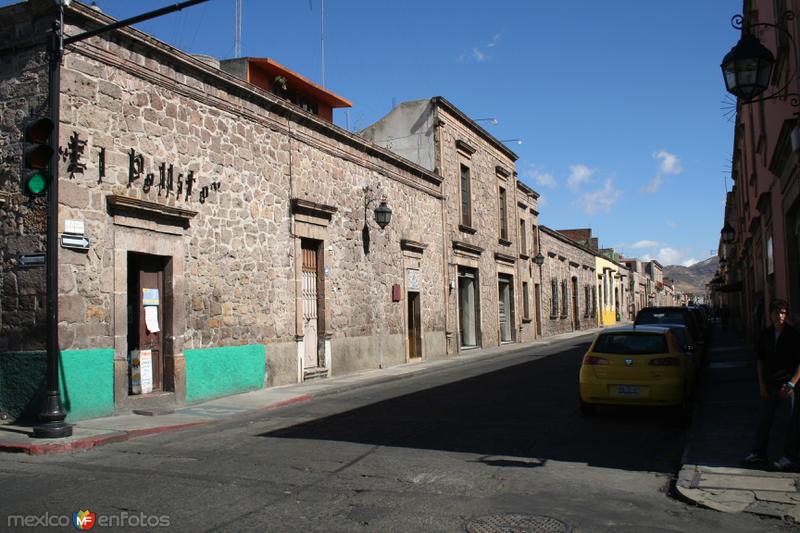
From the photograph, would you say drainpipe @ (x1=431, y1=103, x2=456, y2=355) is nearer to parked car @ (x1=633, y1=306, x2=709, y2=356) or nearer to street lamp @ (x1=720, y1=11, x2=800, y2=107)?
parked car @ (x1=633, y1=306, x2=709, y2=356)

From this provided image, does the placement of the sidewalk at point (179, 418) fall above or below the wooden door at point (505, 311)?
below

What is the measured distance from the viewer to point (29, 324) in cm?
1106

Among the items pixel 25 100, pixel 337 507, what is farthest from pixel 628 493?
Answer: pixel 25 100

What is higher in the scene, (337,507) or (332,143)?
(332,143)

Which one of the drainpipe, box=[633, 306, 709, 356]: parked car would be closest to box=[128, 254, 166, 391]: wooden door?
box=[633, 306, 709, 356]: parked car

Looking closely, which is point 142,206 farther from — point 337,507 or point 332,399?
point 337,507

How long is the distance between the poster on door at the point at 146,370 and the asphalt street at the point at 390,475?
2.20 meters

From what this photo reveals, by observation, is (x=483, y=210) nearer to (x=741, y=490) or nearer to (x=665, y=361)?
(x=665, y=361)

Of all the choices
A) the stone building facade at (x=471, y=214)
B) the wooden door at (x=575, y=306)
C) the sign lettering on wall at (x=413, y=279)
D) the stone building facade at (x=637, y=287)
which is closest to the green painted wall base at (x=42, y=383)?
the sign lettering on wall at (x=413, y=279)

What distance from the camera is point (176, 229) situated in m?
13.3

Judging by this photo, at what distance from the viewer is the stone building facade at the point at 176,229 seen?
11.2 m

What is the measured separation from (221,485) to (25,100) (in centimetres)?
796

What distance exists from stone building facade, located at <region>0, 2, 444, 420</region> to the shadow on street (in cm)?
372

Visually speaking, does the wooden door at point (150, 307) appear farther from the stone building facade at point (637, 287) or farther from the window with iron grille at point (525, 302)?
the stone building facade at point (637, 287)
